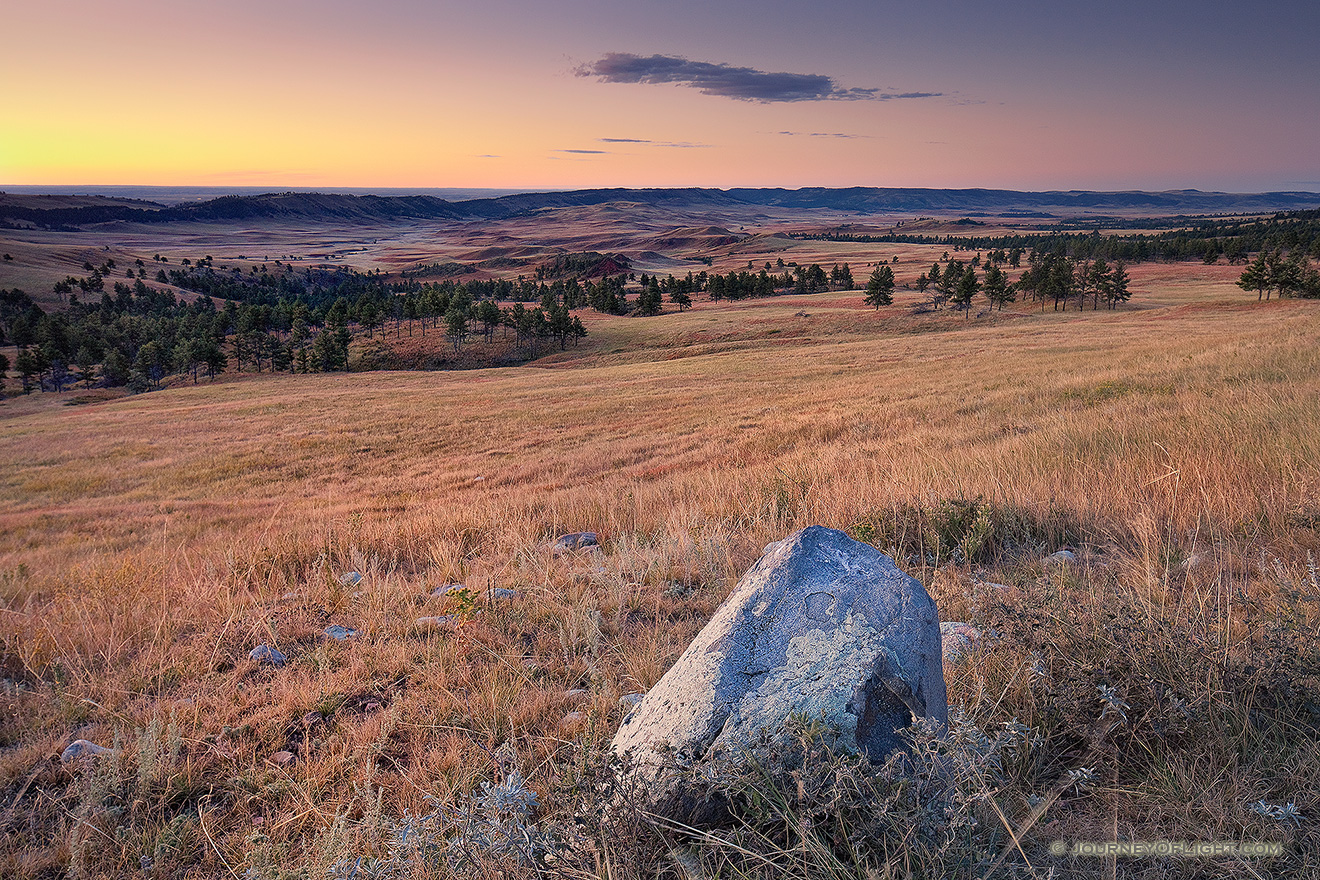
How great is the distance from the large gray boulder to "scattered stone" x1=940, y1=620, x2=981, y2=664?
85cm

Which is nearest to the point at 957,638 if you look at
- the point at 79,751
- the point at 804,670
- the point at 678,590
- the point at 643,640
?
the point at 804,670

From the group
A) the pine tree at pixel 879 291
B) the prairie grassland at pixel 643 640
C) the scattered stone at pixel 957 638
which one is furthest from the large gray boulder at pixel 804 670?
the pine tree at pixel 879 291

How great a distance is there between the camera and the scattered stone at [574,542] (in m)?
6.43

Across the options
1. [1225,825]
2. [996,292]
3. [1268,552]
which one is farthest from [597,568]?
[996,292]

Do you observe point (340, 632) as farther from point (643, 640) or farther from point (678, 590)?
point (678, 590)

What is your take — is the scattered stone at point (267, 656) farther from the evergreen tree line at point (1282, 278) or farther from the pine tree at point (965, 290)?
the evergreen tree line at point (1282, 278)

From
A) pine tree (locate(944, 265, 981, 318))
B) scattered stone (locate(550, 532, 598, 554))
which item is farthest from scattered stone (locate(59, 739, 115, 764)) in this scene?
pine tree (locate(944, 265, 981, 318))

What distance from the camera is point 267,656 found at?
432 centimetres

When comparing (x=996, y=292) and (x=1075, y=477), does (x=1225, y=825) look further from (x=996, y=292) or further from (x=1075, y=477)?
(x=996, y=292)

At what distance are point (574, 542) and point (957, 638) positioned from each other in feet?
13.7

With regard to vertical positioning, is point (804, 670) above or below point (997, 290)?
below

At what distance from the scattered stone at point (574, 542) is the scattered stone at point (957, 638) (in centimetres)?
369

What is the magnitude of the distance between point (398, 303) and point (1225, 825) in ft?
534

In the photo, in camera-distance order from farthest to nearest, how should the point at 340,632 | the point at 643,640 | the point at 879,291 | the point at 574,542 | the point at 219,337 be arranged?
the point at 219,337
the point at 879,291
the point at 574,542
the point at 340,632
the point at 643,640
